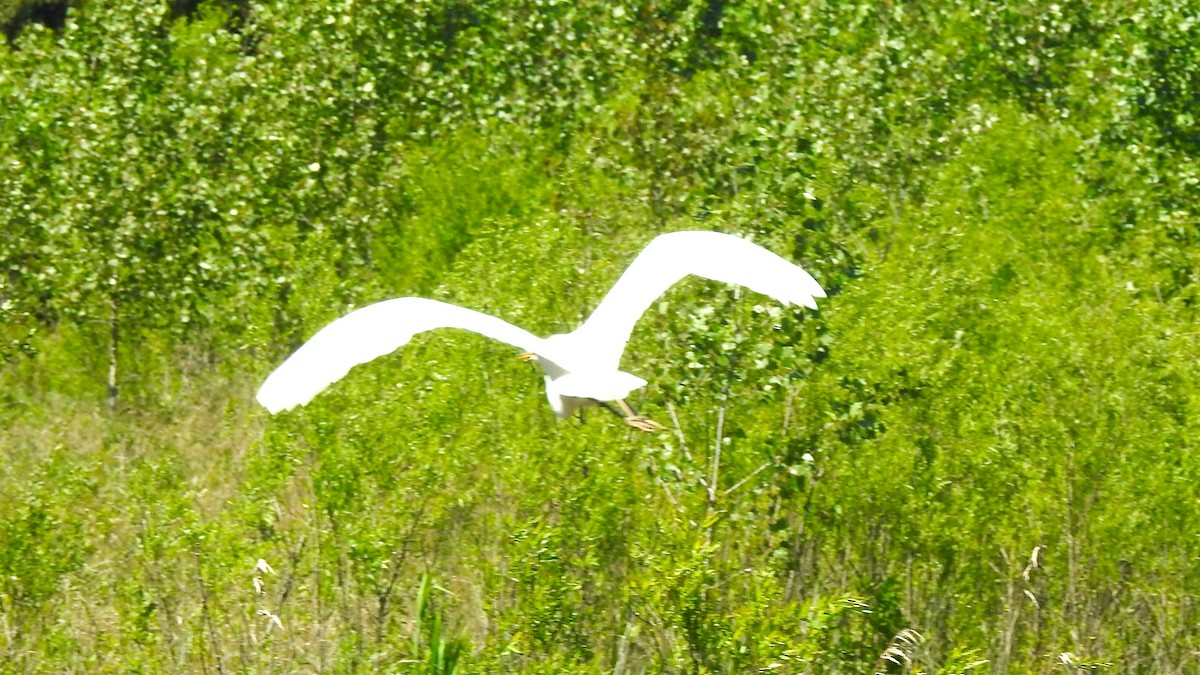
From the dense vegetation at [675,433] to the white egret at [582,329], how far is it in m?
0.74

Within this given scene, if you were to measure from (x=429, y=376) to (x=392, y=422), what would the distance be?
Answer: 0.35 meters

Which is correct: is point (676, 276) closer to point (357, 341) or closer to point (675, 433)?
point (357, 341)

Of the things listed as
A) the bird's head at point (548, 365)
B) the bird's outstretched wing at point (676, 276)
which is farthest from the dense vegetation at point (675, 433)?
the bird's outstretched wing at point (676, 276)

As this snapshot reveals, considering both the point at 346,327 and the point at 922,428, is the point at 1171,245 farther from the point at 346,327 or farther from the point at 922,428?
the point at 346,327

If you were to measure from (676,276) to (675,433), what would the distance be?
1.93 m

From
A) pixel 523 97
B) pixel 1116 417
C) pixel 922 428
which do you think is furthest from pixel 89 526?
pixel 523 97

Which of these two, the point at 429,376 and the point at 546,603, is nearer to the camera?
the point at 546,603

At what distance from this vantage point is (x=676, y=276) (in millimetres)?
9492

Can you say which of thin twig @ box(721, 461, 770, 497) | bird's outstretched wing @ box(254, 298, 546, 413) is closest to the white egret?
bird's outstretched wing @ box(254, 298, 546, 413)

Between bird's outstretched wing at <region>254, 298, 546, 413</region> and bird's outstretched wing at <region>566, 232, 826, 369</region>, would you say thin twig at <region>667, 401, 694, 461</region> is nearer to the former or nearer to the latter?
bird's outstretched wing at <region>566, 232, 826, 369</region>

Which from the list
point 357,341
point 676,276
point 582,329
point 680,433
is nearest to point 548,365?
point 582,329

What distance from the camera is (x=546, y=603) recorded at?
9500 mm

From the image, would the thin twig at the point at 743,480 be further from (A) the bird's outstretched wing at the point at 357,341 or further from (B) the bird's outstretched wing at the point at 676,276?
(A) the bird's outstretched wing at the point at 357,341

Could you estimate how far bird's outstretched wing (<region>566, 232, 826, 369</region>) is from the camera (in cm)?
897
